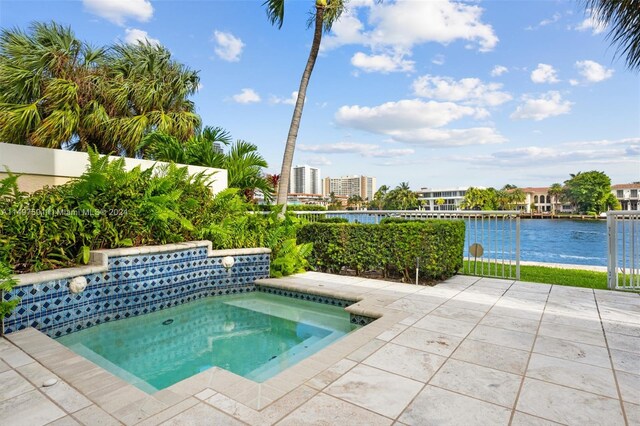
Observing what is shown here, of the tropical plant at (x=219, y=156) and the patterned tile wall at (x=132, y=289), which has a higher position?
the tropical plant at (x=219, y=156)

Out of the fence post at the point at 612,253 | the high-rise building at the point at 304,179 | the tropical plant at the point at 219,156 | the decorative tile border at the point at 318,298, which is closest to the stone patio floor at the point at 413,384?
the decorative tile border at the point at 318,298

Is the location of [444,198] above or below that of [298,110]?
above

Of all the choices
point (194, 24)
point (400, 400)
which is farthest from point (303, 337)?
point (194, 24)

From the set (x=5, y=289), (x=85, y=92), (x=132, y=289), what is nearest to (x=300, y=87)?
(x=132, y=289)

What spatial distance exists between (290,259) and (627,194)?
296 feet

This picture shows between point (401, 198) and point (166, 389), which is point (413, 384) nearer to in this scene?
point (166, 389)

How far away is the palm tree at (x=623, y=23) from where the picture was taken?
4.04 m

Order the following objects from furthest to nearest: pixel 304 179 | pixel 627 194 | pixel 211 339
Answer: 1. pixel 304 179
2. pixel 627 194
3. pixel 211 339

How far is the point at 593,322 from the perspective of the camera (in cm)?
382

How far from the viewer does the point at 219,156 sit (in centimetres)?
902

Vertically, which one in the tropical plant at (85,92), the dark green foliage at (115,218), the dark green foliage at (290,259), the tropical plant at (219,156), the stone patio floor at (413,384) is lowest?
the stone patio floor at (413,384)

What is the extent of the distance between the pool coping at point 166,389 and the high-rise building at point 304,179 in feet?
301

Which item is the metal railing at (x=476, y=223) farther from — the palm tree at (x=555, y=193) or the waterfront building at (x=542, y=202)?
the palm tree at (x=555, y=193)

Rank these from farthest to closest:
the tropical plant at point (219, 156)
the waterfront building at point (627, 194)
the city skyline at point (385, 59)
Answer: the waterfront building at point (627, 194) → the tropical plant at point (219, 156) → the city skyline at point (385, 59)
